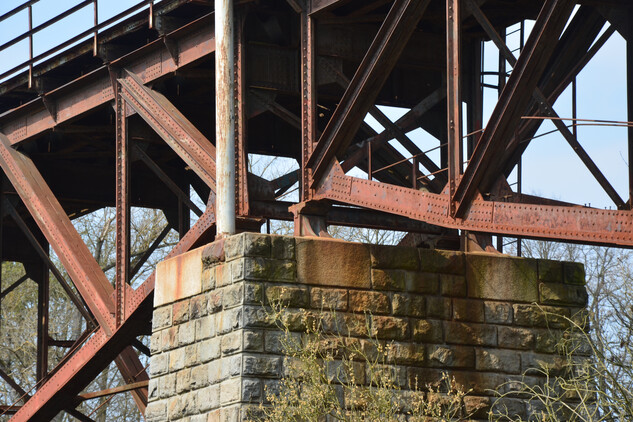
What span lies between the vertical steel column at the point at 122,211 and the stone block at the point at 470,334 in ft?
17.8

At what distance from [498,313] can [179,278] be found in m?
3.61

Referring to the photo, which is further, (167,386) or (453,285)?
(167,386)

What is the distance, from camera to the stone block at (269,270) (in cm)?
1388

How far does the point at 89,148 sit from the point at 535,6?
9.07 meters

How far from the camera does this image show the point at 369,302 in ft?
46.7

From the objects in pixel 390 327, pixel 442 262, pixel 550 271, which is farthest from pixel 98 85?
pixel 550 271

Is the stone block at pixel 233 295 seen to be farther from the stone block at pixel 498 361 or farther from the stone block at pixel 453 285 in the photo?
the stone block at pixel 498 361

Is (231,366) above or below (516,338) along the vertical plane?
below

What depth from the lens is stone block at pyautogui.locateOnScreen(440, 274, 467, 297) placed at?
576 inches

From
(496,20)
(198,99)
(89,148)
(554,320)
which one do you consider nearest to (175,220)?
(89,148)

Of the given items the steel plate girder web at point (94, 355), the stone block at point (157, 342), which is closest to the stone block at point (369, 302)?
the stone block at point (157, 342)

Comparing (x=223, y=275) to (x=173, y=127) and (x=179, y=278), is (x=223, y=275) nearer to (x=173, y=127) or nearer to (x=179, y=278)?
(x=179, y=278)

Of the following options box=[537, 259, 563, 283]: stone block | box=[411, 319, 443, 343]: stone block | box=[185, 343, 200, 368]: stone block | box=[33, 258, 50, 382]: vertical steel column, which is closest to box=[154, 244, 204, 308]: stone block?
box=[185, 343, 200, 368]: stone block

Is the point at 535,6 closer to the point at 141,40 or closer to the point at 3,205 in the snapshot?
the point at 141,40
